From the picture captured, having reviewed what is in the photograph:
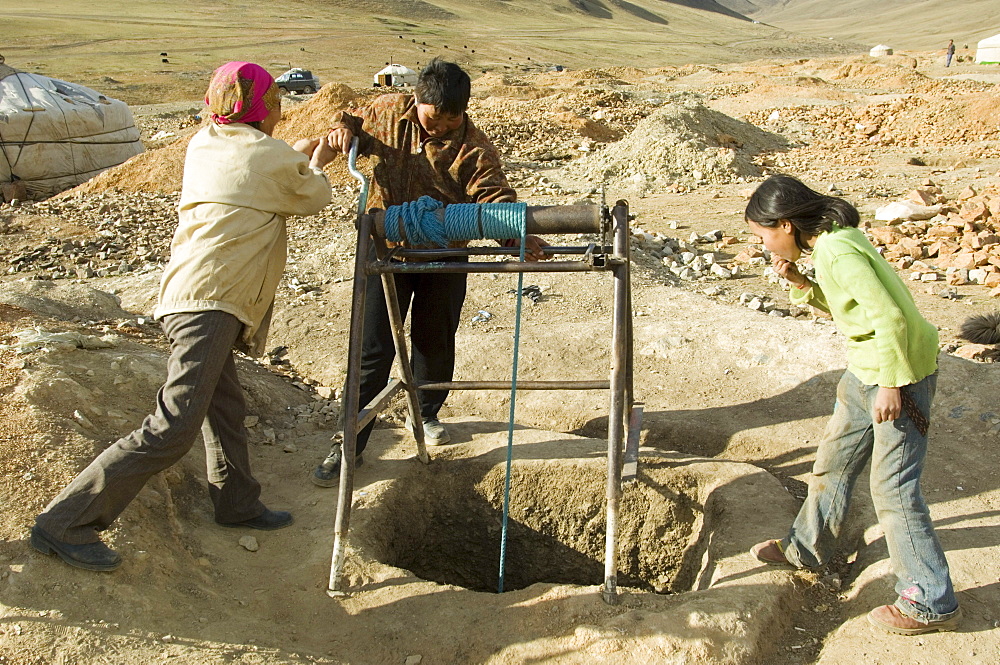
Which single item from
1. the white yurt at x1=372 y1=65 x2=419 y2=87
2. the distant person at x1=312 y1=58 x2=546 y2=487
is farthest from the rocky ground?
the white yurt at x1=372 y1=65 x2=419 y2=87

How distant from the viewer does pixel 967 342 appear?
5.21 m

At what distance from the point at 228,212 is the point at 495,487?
1.75m

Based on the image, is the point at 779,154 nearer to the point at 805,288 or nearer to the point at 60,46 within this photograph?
the point at 805,288

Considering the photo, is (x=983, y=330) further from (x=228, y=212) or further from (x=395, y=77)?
(x=395, y=77)

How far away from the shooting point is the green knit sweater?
223 centimetres

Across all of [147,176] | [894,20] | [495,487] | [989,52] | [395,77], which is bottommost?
[495,487]

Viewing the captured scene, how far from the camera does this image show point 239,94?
248 centimetres

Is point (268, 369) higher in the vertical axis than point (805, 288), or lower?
lower

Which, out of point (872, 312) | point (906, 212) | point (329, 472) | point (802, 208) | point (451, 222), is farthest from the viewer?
point (906, 212)

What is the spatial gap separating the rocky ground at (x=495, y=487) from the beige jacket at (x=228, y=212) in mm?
896

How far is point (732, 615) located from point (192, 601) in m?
1.75

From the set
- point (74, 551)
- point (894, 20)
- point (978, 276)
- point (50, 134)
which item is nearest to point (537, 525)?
point (74, 551)

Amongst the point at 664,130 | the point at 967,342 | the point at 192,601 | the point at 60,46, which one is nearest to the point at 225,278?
the point at 192,601

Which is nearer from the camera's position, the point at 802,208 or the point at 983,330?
the point at 802,208
